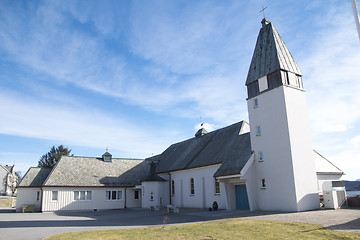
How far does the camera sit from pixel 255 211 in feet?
74.5

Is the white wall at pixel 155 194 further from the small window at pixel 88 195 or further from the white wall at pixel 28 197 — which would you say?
the white wall at pixel 28 197

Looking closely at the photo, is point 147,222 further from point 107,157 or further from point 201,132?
point 107,157

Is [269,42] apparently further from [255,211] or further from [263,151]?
[255,211]

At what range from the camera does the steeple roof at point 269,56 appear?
2416 centimetres

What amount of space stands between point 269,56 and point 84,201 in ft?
87.3

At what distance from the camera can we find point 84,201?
115ft

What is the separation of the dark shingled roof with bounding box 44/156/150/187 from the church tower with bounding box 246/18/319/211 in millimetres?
20480

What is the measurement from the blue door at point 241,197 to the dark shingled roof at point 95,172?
17.1 m

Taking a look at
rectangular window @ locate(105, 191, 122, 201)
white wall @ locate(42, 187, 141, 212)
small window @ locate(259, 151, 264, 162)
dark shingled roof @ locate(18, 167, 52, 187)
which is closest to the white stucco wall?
small window @ locate(259, 151, 264, 162)

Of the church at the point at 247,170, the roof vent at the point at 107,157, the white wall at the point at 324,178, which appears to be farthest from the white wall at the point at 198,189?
the roof vent at the point at 107,157

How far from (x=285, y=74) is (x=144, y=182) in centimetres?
2106

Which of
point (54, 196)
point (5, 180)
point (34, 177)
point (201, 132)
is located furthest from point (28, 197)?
point (5, 180)

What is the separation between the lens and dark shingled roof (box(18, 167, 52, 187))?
36.0 m

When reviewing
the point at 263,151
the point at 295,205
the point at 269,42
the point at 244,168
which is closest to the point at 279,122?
the point at 263,151
